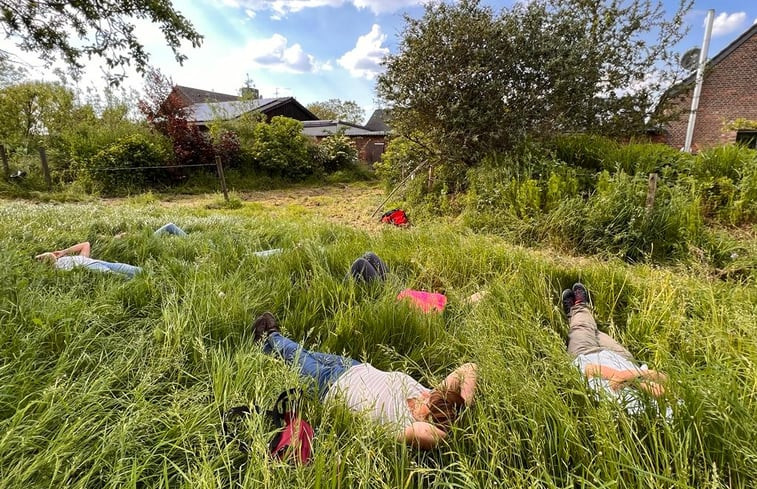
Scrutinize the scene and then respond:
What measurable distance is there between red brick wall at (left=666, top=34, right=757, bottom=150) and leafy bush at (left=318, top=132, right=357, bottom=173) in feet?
39.7

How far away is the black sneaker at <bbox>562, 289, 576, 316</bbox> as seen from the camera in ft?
7.32

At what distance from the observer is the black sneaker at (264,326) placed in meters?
1.74

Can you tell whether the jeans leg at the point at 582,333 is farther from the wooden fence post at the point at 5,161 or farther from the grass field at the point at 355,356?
the wooden fence post at the point at 5,161

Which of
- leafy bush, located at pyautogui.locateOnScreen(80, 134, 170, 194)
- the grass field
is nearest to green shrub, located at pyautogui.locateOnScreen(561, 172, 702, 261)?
the grass field

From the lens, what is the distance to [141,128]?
410 inches

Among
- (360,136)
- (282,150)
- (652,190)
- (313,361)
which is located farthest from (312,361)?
(360,136)

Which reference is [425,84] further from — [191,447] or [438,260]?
[191,447]

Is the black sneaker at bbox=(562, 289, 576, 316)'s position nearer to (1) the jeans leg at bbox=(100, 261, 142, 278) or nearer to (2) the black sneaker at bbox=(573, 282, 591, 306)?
(2) the black sneaker at bbox=(573, 282, 591, 306)

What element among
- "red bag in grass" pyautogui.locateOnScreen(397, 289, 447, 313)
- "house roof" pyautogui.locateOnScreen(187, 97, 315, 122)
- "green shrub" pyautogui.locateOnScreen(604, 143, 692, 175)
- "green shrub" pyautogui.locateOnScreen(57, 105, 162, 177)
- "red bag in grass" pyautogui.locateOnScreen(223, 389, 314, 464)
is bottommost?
"red bag in grass" pyautogui.locateOnScreen(397, 289, 447, 313)

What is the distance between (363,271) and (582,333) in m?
1.42

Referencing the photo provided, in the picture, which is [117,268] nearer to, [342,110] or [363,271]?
[363,271]

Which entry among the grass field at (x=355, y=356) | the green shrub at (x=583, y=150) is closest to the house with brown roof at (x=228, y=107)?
the green shrub at (x=583, y=150)

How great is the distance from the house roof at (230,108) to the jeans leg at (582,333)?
1221 centimetres

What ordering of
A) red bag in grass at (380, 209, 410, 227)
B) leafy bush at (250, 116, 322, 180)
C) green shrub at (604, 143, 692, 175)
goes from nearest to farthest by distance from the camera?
green shrub at (604, 143, 692, 175) → red bag in grass at (380, 209, 410, 227) → leafy bush at (250, 116, 322, 180)
